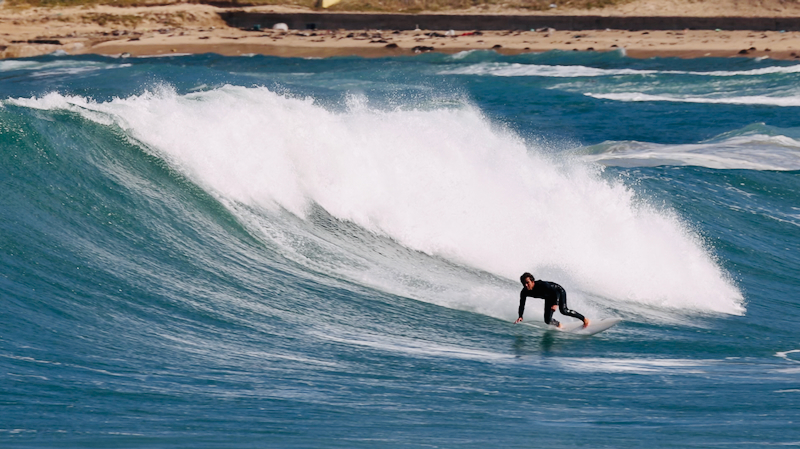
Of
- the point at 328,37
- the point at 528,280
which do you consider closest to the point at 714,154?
the point at 528,280

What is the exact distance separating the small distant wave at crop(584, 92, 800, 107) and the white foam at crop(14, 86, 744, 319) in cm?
1829

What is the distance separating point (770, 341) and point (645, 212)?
12.4ft

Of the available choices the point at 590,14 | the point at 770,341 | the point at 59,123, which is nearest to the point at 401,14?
the point at 590,14

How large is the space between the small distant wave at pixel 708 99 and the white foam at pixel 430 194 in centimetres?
1829

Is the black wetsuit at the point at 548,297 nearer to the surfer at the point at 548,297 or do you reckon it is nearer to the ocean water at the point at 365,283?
the surfer at the point at 548,297

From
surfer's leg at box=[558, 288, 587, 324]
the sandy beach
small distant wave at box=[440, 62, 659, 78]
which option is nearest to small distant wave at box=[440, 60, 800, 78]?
small distant wave at box=[440, 62, 659, 78]

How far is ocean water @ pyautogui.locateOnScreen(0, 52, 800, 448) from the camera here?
6695 mm

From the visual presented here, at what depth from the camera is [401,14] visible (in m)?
52.6

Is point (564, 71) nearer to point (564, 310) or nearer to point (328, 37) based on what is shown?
point (328, 37)

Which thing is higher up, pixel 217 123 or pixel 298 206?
pixel 217 123

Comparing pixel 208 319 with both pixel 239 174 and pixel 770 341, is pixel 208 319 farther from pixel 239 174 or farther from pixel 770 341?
pixel 770 341

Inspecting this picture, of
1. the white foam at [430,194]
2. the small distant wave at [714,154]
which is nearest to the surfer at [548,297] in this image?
the white foam at [430,194]

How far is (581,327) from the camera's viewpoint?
948 centimetres

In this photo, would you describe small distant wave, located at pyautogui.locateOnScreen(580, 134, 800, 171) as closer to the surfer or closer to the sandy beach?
the surfer
